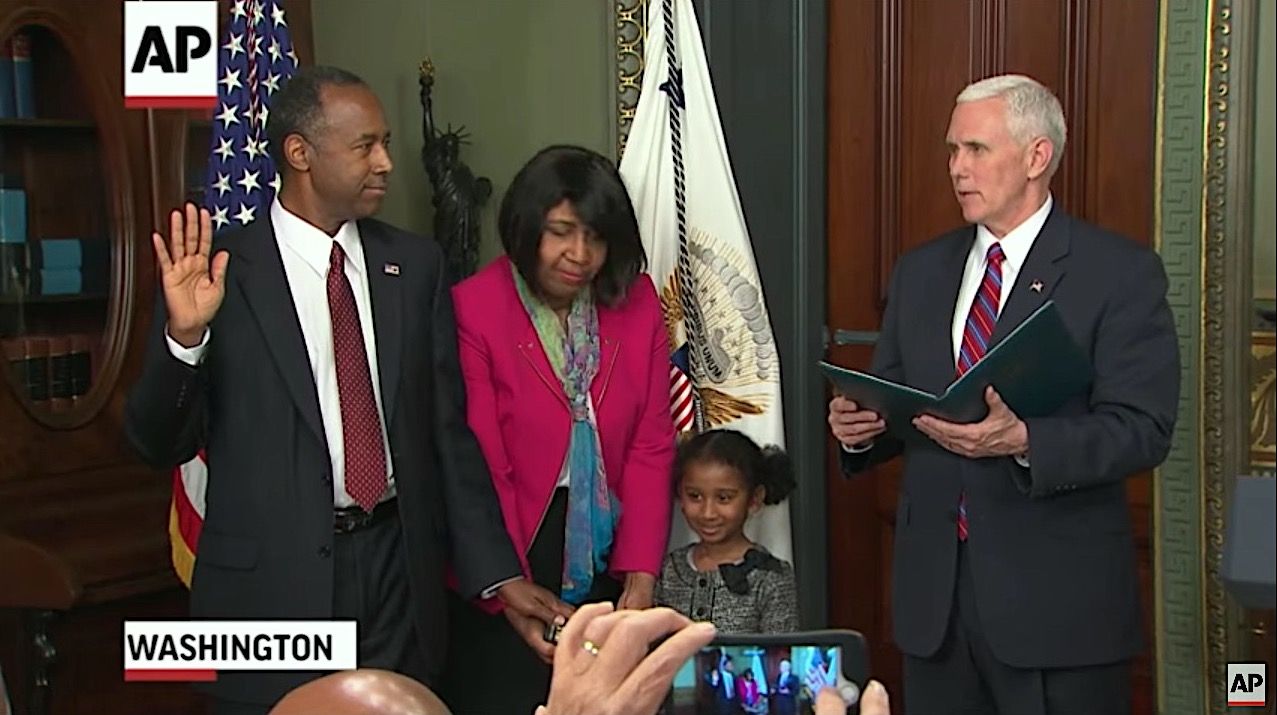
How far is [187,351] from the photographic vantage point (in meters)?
1.99

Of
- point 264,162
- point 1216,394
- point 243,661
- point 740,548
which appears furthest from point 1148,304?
point 264,162

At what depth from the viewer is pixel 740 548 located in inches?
105

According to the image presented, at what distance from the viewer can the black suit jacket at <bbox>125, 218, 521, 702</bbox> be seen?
212 centimetres

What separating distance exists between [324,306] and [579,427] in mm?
506

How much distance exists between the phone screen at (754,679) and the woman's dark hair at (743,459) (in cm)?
156

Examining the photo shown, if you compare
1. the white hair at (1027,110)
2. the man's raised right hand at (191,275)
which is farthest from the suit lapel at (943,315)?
the man's raised right hand at (191,275)

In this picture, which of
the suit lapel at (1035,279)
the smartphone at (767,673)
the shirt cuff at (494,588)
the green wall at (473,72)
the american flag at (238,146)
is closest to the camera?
the smartphone at (767,673)

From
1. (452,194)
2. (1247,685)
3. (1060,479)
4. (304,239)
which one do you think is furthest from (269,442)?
(1247,685)

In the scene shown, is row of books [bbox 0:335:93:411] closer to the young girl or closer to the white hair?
the young girl

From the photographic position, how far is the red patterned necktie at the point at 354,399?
2.17 meters

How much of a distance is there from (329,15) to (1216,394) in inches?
86.2

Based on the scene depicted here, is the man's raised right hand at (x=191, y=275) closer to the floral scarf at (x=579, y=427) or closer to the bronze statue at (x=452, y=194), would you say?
the floral scarf at (x=579, y=427)

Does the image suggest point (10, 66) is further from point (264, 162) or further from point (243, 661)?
point (243, 661)

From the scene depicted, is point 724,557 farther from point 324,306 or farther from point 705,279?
point 324,306
